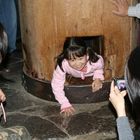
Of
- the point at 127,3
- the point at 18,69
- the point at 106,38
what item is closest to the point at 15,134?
the point at 106,38

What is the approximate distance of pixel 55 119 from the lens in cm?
452

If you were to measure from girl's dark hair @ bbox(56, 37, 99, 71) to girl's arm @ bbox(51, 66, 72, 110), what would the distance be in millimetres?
106

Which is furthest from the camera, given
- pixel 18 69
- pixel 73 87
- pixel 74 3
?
pixel 18 69

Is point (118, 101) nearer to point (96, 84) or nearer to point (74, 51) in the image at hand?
Answer: point (74, 51)

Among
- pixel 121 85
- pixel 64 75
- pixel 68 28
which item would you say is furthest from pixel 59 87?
pixel 121 85

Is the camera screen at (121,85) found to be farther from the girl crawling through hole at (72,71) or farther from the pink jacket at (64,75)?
the pink jacket at (64,75)

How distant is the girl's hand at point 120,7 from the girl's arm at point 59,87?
919 mm

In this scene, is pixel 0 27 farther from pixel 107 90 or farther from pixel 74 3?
pixel 107 90

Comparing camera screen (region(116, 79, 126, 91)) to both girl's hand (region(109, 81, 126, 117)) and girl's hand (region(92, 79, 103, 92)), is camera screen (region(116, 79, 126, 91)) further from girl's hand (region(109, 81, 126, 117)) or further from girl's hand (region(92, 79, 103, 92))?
girl's hand (region(92, 79, 103, 92))

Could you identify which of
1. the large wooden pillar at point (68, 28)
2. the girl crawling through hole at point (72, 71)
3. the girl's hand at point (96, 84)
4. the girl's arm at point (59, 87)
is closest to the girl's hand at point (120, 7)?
the large wooden pillar at point (68, 28)

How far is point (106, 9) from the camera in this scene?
4.48 metres

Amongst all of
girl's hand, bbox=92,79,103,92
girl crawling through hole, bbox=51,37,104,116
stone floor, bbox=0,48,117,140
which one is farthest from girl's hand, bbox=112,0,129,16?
stone floor, bbox=0,48,117,140

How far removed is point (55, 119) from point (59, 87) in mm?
383

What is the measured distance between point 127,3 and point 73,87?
3.77 ft
